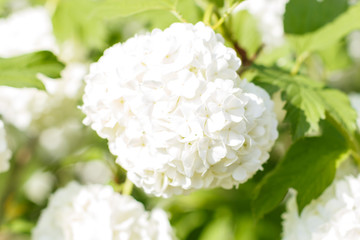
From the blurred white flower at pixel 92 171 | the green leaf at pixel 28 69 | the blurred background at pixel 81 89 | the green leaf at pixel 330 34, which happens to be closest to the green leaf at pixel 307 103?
the green leaf at pixel 330 34

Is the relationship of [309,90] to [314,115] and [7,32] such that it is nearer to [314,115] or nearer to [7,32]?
[314,115]

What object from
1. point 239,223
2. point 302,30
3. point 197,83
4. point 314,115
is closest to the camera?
point 197,83

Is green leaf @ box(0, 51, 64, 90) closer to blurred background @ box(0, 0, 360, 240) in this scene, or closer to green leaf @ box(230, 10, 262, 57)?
blurred background @ box(0, 0, 360, 240)

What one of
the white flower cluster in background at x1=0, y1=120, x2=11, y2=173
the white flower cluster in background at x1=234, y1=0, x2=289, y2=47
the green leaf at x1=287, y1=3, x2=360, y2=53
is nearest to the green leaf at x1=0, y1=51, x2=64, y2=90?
the white flower cluster in background at x1=0, y1=120, x2=11, y2=173

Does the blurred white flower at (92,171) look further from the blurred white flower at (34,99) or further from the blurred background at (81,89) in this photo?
the blurred white flower at (34,99)

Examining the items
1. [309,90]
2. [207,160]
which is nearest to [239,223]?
[309,90]
